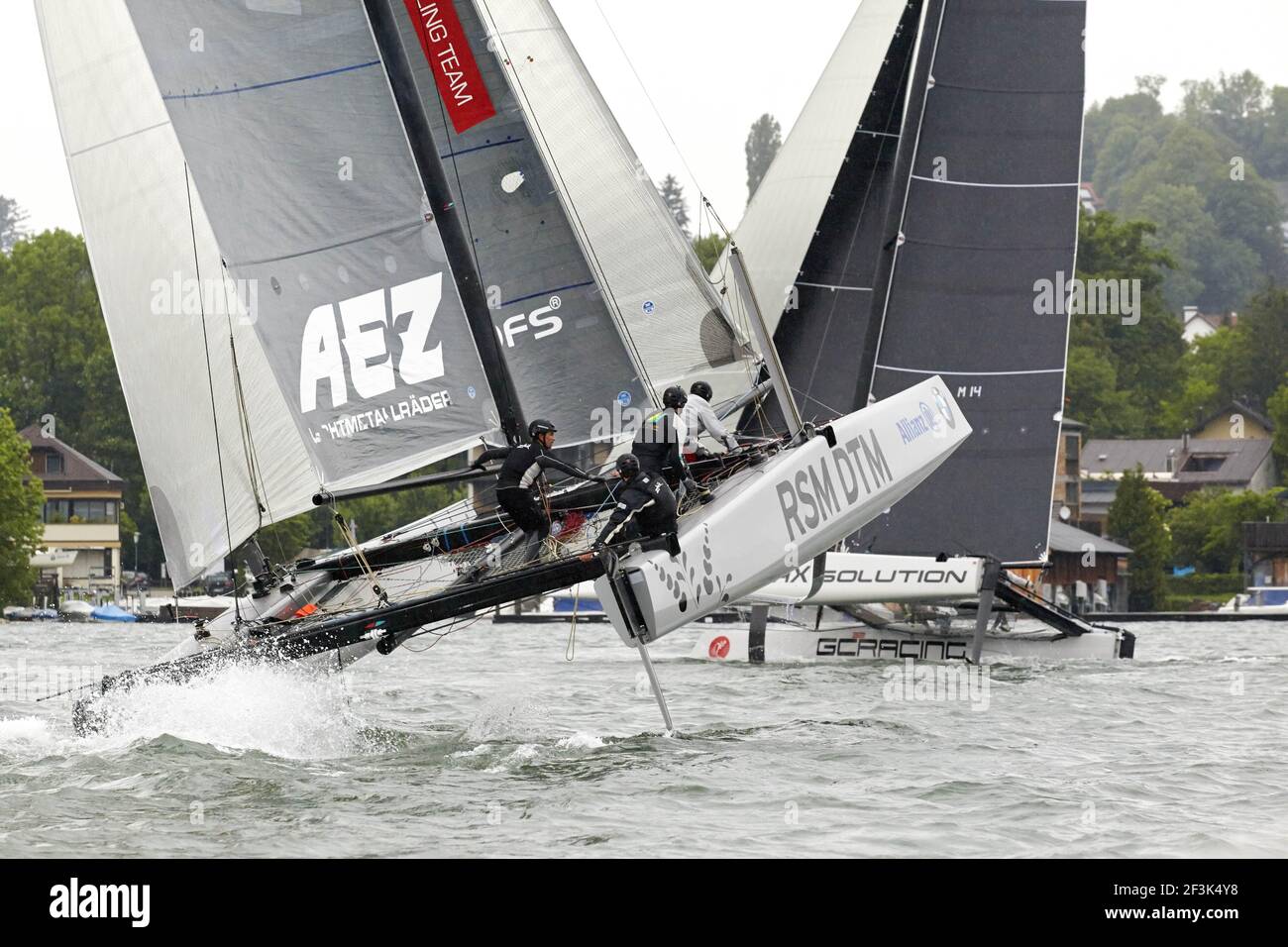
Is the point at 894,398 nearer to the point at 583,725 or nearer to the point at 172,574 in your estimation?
the point at 583,725

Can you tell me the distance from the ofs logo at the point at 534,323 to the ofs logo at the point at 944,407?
270 cm

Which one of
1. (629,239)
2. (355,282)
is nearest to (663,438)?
(629,239)

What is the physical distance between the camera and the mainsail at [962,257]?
20.2 m

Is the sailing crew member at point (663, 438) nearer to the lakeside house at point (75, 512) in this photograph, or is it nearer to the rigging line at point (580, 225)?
the rigging line at point (580, 225)

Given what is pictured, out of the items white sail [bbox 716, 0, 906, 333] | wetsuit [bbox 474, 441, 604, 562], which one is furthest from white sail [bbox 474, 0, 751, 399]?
white sail [bbox 716, 0, 906, 333]

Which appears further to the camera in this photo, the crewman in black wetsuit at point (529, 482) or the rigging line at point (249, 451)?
the rigging line at point (249, 451)

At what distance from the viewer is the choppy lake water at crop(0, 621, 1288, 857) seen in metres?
8.67

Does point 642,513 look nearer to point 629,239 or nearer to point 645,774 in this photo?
point 645,774

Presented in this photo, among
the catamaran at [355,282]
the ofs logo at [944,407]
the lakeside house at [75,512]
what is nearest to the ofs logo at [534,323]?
the catamaran at [355,282]

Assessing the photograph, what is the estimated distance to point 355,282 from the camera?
41.3ft

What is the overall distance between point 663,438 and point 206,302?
11.0 feet

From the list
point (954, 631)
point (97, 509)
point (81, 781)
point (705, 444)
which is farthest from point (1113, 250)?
point (81, 781)

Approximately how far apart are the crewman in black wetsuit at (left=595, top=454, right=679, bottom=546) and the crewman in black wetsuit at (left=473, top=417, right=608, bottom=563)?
0.46 m
